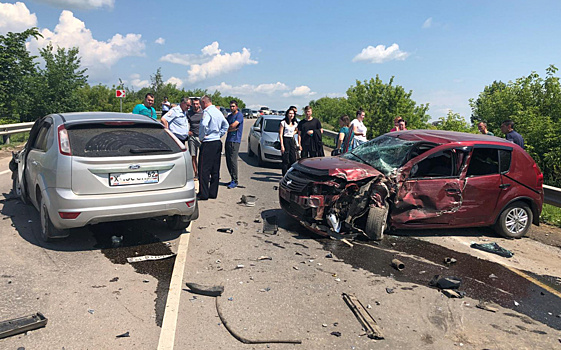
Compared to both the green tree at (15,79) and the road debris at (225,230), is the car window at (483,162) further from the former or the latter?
the green tree at (15,79)

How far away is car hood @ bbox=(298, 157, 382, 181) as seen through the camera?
21.1ft

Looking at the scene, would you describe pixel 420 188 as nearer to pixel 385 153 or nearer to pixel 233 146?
pixel 385 153

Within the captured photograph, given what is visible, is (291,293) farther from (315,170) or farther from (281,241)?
(315,170)

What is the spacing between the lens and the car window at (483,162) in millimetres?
6824

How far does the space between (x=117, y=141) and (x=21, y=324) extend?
2.49 meters

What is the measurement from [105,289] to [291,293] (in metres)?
1.85

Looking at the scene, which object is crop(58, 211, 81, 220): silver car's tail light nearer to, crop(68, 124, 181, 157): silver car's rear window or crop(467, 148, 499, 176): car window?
crop(68, 124, 181, 157): silver car's rear window

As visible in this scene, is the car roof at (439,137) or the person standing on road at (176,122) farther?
the person standing on road at (176,122)

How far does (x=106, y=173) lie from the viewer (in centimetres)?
507

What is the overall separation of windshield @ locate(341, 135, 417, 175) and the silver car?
3033mm

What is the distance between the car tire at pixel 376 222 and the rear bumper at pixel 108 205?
8.97 ft

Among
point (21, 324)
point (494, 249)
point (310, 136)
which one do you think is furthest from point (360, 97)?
point (21, 324)

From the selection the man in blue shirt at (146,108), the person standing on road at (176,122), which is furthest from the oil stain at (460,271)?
the man in blue shirt at (146,108)

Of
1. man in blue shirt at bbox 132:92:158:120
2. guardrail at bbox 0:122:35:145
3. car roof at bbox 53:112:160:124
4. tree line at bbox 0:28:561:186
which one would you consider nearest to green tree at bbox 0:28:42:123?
tree line at bbox 0:28:561:186
